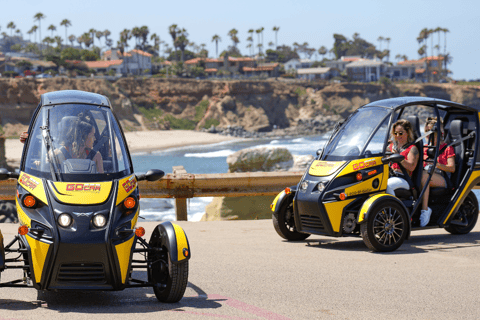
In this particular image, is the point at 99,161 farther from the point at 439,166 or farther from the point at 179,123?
the point at 179,123

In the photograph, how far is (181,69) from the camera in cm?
13162

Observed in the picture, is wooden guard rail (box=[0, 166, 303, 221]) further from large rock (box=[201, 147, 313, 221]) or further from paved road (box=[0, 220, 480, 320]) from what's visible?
large rock (box=[201, 147, 313, 221])

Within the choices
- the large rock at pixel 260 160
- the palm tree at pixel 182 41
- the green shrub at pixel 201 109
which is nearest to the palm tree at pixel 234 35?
the palm tree at pixel 182 41

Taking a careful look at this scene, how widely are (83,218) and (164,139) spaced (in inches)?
A: 3490

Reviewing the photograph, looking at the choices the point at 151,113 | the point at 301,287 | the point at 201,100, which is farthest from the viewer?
the point at 201,100

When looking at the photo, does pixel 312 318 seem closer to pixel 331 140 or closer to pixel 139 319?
pixel 139 319

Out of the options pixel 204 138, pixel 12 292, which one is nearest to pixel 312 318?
pixel 12 292

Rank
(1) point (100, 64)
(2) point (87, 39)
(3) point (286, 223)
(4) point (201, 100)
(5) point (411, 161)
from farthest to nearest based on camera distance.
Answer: (2) point (87, 39) → (1) point (100, 64) → (4) point (201, 100) → (3) point (286, 223) → (5) point (411, 161)

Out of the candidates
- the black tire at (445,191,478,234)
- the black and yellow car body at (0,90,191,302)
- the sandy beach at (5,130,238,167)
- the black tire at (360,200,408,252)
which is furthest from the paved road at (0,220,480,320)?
the sandy beach at (5,130,238,167)

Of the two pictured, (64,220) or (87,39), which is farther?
(87,39)

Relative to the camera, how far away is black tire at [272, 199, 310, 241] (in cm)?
843

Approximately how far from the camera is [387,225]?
7.61m

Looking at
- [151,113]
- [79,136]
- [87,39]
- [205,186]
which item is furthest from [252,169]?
[87,39]

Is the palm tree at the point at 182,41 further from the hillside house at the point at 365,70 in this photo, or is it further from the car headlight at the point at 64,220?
the car headlight at the point at 64,220
